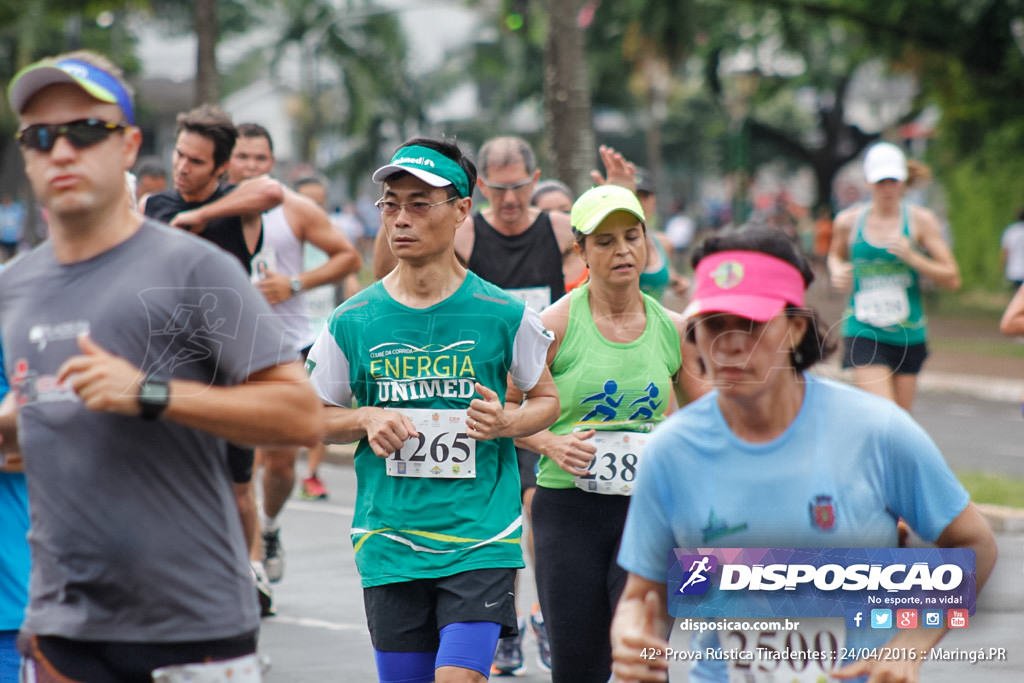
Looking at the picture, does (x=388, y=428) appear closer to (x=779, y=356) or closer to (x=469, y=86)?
(x=779, y=356)

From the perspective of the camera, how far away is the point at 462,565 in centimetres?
445

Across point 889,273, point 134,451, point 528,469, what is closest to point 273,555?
point 528,469

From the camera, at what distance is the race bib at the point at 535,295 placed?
7125 millimetres

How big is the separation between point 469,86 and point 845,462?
2621 inches

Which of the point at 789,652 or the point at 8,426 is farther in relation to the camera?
the point at 8,426

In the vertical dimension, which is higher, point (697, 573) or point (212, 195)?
point (212, 195)

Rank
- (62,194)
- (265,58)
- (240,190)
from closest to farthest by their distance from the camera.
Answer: (62,194) → (240,190) → (265,58)

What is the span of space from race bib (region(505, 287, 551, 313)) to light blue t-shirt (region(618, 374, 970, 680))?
4.00 m

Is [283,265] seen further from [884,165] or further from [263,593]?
[884,165]

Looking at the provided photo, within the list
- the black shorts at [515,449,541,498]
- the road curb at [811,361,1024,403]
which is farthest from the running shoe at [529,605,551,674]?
the road curb at [811,361,1024,403]

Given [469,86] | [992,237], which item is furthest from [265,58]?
[992,237]

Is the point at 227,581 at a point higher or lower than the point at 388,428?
lower

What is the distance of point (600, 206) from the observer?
5316mm

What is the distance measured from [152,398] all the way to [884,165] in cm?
790
